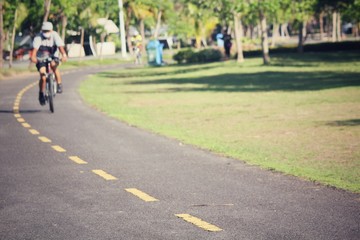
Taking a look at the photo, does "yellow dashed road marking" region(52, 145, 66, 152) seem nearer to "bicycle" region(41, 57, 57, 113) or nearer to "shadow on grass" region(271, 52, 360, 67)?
"bicycle" region(41, 57, 57, 113)

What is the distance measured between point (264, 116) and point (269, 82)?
14.6 metres

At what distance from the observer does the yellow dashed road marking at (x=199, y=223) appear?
297 inches

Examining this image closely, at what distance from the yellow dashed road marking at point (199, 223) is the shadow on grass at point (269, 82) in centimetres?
2150

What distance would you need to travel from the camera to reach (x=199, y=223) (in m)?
7.82

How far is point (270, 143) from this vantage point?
1495 centimetres

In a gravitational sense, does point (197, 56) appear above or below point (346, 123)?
below

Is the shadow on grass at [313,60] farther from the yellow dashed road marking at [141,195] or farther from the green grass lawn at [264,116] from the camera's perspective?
the yellow dashed road marking at [141,195]

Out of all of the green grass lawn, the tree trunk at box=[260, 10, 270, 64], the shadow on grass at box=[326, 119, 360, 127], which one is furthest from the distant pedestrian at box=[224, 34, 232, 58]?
the shadow on grass at box=[326, 119, 360, 127]

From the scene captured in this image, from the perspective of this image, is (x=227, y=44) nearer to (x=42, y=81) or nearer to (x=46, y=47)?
(x=42, y=81)

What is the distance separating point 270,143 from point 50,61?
748cm

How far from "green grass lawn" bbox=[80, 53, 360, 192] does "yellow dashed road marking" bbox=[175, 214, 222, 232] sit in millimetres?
2507

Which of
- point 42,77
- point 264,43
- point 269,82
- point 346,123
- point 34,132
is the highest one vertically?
point 42,77

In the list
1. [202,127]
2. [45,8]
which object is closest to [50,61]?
[202,127]

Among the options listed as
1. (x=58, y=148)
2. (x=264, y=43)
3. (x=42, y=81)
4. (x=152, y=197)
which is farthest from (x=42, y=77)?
(x=264, y=43)
